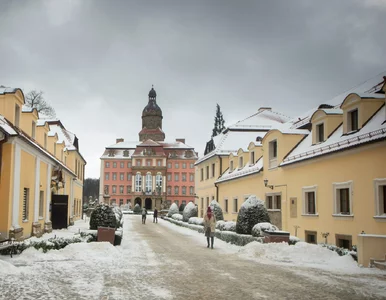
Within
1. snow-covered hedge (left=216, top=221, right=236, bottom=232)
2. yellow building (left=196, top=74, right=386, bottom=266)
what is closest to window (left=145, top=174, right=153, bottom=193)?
yellow building (left=196, top=74, right=386, bottom=266)

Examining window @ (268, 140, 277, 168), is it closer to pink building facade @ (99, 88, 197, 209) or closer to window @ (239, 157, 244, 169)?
window @ (239, 157, 244, 169)

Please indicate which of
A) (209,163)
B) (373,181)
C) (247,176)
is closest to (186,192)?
(209,163)

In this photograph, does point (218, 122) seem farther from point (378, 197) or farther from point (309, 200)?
point (378, 197)

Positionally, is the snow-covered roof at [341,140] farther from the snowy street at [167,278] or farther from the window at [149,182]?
the window at [149,182]

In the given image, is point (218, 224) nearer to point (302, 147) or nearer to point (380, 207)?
point (302, 147)

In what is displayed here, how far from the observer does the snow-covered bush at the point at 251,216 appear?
19.9 meters

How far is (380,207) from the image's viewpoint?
1437cm

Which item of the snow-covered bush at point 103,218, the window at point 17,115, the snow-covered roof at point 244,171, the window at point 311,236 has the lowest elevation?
the window at point 311,236

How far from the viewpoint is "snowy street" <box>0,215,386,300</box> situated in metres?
8.89

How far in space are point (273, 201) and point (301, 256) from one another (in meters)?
9.39

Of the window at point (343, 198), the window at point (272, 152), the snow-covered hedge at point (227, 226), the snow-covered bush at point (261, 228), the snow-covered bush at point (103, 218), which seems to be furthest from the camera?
the window at point (272, 152)

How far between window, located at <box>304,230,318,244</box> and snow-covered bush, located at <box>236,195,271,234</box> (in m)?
1.73

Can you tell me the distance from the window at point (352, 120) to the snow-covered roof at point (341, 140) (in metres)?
0.44

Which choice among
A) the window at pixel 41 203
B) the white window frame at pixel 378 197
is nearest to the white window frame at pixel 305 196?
the white window frame at pixel 378 197
